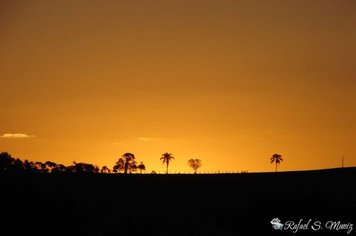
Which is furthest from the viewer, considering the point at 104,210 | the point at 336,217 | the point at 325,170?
the point at 325,170

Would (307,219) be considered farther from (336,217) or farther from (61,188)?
(61,188)

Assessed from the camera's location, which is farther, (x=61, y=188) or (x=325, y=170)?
(x=61, y=188)

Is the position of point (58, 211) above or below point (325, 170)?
below

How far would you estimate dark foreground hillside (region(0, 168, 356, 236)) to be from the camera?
365 feet

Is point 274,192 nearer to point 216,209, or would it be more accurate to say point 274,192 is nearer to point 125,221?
point 216,209

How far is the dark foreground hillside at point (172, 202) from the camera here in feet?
365

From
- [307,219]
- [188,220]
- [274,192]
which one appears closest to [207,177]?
[274,192]

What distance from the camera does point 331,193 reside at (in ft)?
405

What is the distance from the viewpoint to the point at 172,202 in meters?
144

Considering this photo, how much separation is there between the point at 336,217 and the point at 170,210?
41854 millimetres

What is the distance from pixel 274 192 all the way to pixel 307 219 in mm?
35251

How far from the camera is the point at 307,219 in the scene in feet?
338

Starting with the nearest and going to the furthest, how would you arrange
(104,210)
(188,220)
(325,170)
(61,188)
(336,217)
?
1. (336,217)
2. (188,220)
3. (104,210)
4. (325,170)
5. (61,188)

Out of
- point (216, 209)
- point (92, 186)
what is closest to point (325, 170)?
point (216, 209)
